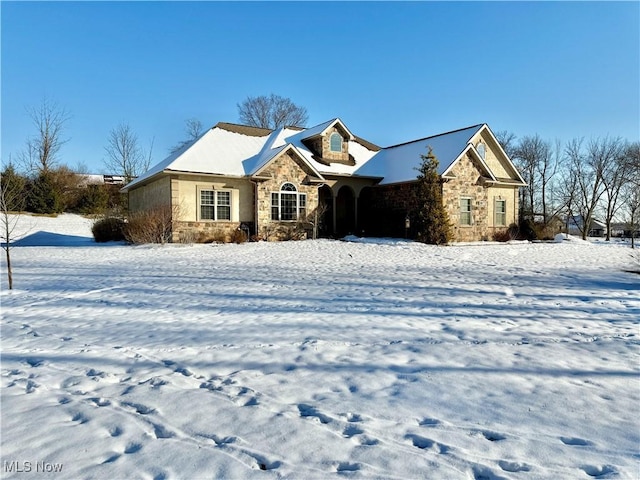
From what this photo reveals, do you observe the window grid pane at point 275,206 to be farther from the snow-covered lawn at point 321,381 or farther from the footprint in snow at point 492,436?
the footprint in snow at point 492,436

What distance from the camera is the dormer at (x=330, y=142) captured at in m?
23.2

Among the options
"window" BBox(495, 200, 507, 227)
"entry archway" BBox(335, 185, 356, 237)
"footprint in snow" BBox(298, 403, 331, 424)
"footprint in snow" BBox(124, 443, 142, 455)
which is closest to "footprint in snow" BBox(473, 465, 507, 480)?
"footprint in snow" BBox(298, 403, 331, 424)

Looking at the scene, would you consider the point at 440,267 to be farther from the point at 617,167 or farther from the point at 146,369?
the point at 617,167

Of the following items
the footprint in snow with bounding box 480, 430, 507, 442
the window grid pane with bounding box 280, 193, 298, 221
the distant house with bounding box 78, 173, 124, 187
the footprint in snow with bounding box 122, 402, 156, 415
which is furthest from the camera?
the distant house with bounding box 78, 173, 124, 187

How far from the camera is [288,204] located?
68.0 ft

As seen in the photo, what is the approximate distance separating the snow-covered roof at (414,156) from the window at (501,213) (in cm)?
480

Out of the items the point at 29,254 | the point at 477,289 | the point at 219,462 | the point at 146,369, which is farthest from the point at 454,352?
the point at 29,254

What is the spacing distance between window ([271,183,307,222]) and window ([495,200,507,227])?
12.4 meters

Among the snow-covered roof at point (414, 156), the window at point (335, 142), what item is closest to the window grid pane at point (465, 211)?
the snow-covered roof at point (414, 156)

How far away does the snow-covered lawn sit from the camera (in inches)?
112

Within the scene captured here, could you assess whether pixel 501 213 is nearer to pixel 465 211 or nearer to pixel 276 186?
pixel 465 211

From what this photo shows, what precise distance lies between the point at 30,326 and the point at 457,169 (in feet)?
67.6

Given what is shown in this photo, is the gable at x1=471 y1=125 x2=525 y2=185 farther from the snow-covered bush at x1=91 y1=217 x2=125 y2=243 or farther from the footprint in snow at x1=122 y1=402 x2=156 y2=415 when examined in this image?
the footprint in snow at x1=122 y1=402 x2=156 y2=415

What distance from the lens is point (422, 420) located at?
337cm
